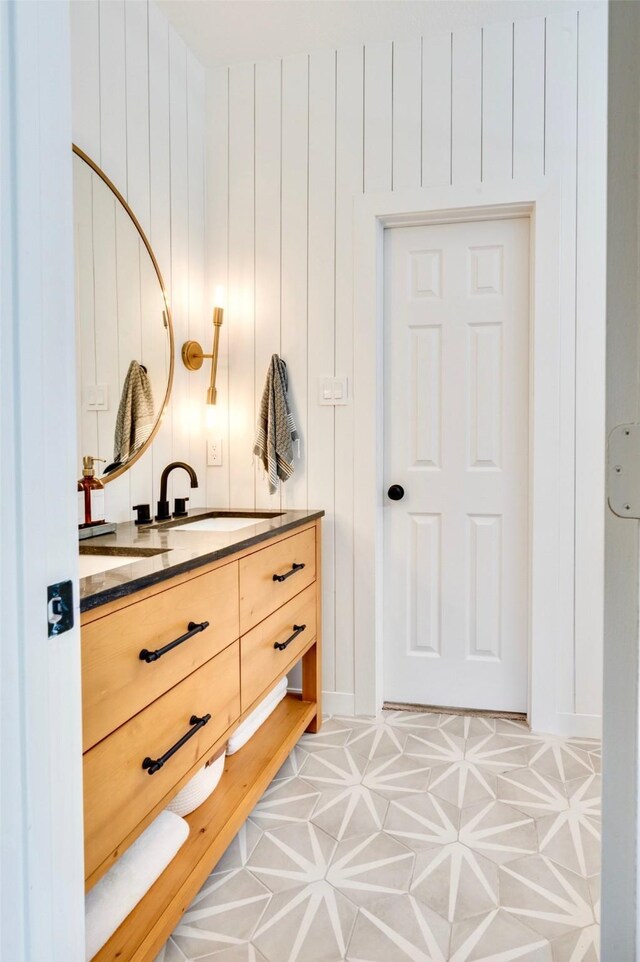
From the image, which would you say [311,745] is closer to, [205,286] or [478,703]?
[478,703]

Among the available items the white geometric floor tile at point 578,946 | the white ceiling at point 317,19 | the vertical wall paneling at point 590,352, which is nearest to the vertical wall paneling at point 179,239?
the white ceiling at point 317,19

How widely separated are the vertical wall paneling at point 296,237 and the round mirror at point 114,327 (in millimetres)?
536

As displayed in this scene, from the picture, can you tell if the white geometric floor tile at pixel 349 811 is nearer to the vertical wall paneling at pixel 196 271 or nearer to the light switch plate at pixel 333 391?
the vertical wall paneling at pixel 196 271

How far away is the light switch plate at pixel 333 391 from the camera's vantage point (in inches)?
101

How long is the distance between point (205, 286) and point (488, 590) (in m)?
1.72

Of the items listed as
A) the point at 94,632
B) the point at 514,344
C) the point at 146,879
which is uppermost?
the point at 514,344

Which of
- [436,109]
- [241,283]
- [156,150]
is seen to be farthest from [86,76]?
[436,109]

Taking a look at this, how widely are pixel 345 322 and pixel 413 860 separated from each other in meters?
1.86

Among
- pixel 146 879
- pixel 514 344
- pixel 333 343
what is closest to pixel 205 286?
pixel 333 343

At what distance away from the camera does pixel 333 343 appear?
8.48ft

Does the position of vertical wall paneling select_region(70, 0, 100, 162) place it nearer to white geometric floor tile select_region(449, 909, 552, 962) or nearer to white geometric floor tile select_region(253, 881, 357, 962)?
white geometric floor tile select_region(253, 881, 357, 962)

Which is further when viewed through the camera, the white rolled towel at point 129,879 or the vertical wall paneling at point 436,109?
the vertical wall paneling at point 436,109

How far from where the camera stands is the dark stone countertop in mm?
1120

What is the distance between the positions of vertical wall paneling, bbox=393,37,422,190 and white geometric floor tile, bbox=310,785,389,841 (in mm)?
2186
